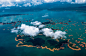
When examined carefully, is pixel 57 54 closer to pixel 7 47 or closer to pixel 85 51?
pixel 85 51

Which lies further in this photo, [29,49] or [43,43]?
[43,43]

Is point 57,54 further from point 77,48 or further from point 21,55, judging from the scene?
point 21,55

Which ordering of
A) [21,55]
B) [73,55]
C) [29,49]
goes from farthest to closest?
1. [29,49]
2. [21,55]
3. [73,55]

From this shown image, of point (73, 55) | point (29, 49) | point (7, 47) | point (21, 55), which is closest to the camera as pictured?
point (73, 55)

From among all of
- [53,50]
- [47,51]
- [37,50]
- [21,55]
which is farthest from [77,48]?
[21,55]

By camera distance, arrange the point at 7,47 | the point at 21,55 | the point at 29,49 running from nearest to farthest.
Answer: the point at 21,55, the point at 29,49, the point at 7,47

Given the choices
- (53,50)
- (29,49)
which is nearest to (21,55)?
(29,49)

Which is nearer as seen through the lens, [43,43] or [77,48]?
[77,48]
